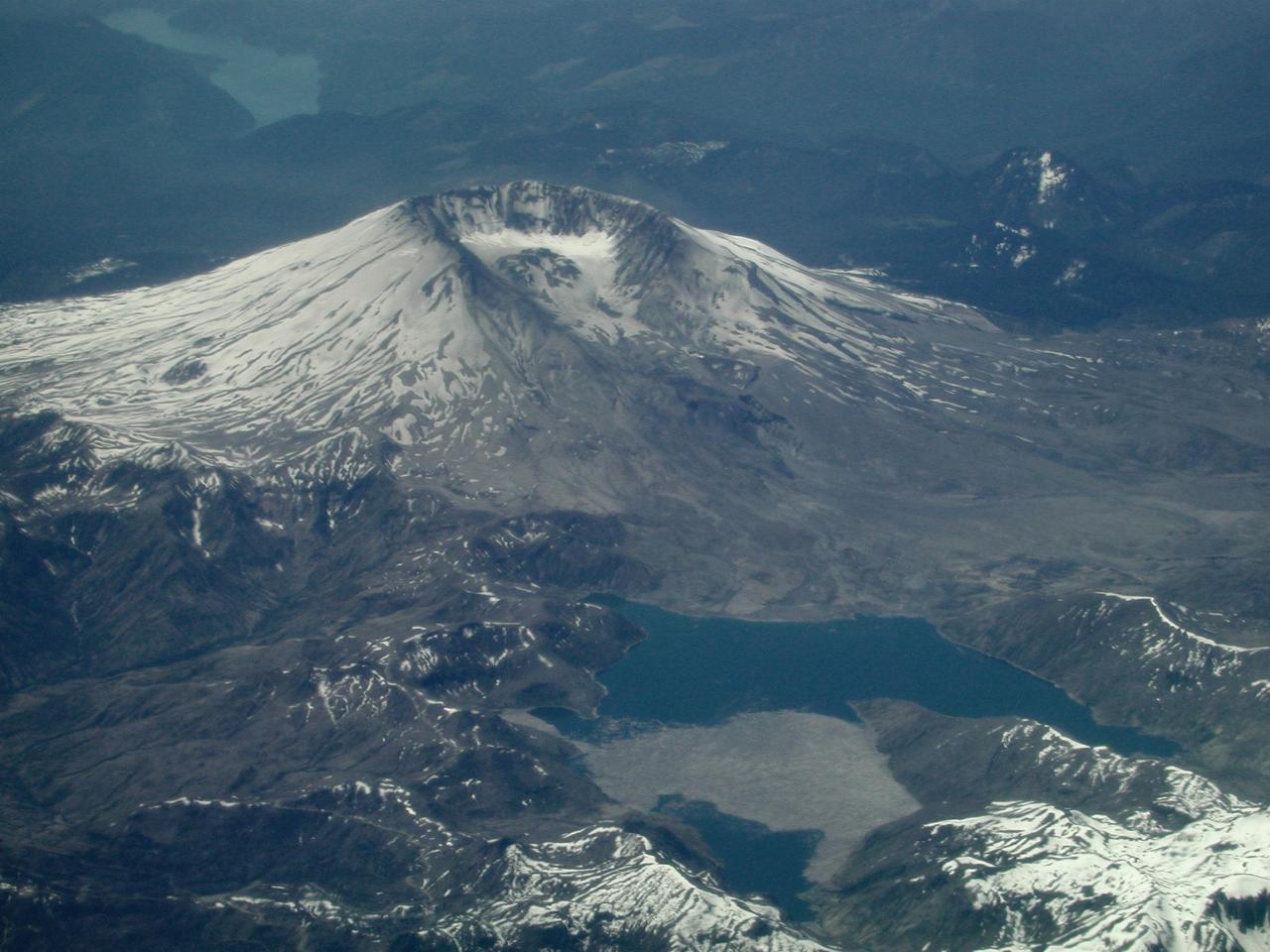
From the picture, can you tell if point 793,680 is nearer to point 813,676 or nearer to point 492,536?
point 813,676

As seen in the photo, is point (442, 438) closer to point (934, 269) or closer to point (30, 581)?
point (30, 581)

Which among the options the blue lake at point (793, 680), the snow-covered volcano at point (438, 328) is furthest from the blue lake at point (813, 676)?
the snow-covered volcano at point (438, 328)

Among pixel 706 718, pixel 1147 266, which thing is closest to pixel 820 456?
pixel 706 718

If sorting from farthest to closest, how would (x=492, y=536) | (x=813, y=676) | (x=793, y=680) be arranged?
(x=492, y=536) < (x=813, y=676) < (x=793, y=680)

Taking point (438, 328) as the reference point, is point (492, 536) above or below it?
below

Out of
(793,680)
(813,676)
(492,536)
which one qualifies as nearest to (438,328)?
(492,536)

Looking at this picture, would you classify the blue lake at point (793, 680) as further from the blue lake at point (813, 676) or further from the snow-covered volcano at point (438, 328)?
the snow-covered volcano at point (438, 328)

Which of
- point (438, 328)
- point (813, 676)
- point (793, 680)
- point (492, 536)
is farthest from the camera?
point (438, 328)

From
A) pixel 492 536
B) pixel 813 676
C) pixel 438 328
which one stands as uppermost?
pixel 438 328

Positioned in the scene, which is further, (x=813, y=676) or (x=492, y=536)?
(x=492, y=536)
